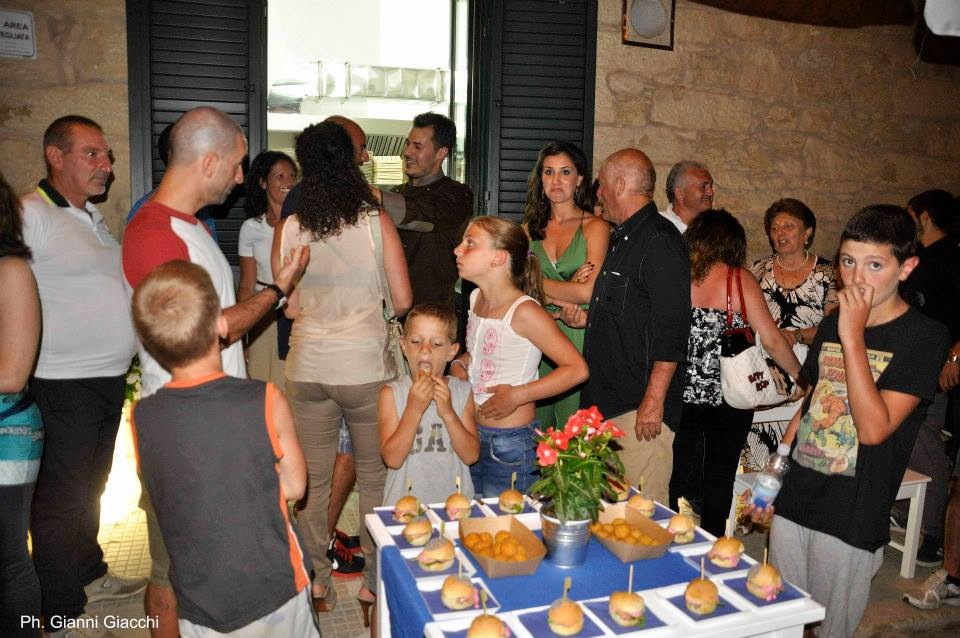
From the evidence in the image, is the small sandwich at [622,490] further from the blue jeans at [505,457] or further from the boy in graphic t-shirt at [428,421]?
the boy in graphic t-shirt at [428,421]

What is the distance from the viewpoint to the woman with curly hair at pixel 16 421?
209cm

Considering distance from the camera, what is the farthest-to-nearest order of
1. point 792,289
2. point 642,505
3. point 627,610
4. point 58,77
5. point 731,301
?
point 792,289 < point 58,77 < point 731,301 < point 642,505 < point 627,610

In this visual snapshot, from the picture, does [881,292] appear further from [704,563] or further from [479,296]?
[479,296]

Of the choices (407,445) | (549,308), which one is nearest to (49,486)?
(407,445)

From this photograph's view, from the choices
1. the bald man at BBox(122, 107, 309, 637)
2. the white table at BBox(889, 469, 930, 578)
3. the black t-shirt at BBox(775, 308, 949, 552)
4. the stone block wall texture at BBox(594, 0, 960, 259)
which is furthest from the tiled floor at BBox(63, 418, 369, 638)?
the stone block wall texture at BBox(594, 0, 960, 259)

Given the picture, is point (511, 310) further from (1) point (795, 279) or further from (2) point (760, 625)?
(1) point (795, 279)

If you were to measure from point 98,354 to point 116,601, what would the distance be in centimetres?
111

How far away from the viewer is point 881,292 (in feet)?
6.99

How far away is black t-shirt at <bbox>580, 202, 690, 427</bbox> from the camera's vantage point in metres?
2.89

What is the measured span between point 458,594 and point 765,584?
714 mm

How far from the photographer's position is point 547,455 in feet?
6.12

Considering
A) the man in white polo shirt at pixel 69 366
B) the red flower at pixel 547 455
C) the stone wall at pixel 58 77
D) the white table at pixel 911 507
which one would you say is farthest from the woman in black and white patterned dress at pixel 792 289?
the stone wall at pixel 58 77

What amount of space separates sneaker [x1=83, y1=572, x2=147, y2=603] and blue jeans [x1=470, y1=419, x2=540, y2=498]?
1698 millimetres

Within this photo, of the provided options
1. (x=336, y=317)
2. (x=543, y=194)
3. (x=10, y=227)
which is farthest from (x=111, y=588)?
(x=543, y=194)
